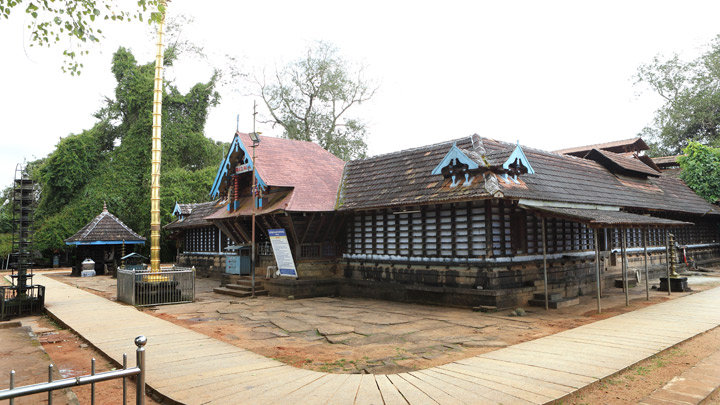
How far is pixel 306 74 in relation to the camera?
109 feet

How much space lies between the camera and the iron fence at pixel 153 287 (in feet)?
45.0

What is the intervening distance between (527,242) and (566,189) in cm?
314

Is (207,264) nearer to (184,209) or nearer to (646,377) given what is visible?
(184,209)

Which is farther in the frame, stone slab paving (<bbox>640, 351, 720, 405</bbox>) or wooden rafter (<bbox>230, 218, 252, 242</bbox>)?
wooden rafter (<bbox>230, 218, 252, 242</bbox>)

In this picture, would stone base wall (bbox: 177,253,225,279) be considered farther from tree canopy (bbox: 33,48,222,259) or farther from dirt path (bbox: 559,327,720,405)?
dirt path (bbox: 559,327,720,405)

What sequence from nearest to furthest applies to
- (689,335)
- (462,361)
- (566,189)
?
(462,361) → (689,335) → (566,189)

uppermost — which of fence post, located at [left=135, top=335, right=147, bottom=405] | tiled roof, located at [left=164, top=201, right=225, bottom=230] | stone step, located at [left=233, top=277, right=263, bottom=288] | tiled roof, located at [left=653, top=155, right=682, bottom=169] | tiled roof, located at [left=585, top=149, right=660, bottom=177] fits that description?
tiled roof, located at [left=653, top=155, right=682, bottom=169]

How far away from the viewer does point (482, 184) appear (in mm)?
11469

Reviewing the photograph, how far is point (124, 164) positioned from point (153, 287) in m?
23.9

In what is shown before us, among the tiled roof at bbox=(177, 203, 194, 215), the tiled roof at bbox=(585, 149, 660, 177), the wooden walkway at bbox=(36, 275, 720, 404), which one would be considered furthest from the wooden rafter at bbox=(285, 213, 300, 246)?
the tiled roof at bbox=(585, 149, 660, 177)

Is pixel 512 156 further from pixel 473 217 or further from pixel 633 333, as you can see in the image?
pixel 633 333

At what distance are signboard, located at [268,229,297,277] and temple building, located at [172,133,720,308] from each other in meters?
0.33

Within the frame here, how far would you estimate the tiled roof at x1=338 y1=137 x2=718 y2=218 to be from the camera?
12398 mm

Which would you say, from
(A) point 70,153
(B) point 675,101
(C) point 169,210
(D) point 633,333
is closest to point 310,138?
(C) point 169,210
